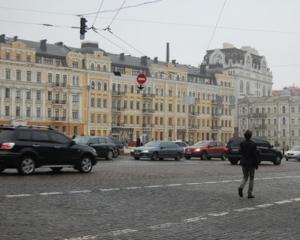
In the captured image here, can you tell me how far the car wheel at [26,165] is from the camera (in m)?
21.3

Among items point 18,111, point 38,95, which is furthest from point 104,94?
point 18,111

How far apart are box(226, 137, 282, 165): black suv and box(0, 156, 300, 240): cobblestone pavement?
1709cm

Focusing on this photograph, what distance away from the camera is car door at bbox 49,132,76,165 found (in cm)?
2245

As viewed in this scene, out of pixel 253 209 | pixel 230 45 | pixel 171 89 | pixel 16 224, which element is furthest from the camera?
pixel 230 45

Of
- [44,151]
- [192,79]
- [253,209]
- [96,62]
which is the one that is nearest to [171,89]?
[192,79]

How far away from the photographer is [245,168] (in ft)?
52.1

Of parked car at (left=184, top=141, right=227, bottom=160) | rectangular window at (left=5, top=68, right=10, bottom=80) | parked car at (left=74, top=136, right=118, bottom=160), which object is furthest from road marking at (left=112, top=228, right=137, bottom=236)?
rectangular window at (left=5, top=68, right=10, bottom=80)

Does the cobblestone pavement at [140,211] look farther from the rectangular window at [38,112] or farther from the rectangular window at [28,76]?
the rectangular window at [38,112]

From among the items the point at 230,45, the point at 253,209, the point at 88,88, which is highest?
the point at 230,45

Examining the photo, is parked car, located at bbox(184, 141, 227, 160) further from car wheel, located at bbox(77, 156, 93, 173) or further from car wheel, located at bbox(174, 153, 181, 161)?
car wheel, located at bbox(77, 156, 93, 173)

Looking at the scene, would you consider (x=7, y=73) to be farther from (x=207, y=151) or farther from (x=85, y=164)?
(x=85, y=164)

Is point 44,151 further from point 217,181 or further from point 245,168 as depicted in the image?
point 245,168

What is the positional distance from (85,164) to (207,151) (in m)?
22.5

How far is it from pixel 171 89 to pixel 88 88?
Result: 73.6 feet
